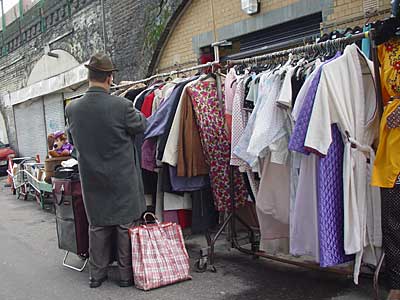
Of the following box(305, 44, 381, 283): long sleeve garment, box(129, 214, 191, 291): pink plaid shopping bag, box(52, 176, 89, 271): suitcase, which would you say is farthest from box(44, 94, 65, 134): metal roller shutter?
box(305, 44, 381, 283): long sleeve garment

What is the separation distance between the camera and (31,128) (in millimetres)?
17719

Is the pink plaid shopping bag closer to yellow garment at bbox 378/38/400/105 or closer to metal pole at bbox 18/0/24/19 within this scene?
yellow garment at bbox 378/38/400/105

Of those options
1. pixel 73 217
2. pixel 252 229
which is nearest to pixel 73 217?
pixel 73 217

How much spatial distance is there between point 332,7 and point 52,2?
10.2m

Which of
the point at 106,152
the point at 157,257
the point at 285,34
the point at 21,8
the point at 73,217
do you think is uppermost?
the point at 21,8

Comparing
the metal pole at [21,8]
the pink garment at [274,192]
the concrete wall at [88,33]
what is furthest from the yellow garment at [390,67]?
the metal pole at [21,8]

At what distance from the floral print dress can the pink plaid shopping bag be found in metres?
0.56

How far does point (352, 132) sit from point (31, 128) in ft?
52.7

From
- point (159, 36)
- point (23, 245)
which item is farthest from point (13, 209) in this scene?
point (159, 36)

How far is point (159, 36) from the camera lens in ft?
31.2

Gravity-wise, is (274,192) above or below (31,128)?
below

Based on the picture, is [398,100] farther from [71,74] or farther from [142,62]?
[71,74]

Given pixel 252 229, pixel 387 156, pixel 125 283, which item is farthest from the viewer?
pixel 252 229

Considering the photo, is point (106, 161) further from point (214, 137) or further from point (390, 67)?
point (390, 67)
